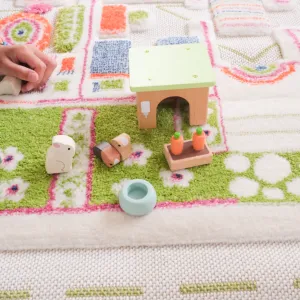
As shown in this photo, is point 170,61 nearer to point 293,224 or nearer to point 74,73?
point 74,73

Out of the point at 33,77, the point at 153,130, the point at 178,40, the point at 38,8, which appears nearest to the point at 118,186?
the point at 153,130

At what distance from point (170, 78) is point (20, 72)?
1.22ft

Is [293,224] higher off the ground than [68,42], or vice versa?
[68,42]

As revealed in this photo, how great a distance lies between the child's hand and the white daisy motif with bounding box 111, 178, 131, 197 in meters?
0.35

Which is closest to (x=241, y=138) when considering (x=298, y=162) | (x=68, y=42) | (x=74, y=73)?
(x=298, y=162)

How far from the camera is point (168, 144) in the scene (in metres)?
0.82

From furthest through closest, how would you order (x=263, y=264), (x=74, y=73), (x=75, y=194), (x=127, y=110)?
(x=74, y=73) → (x=127, y=110) → (x=75, y=194) → (x=263, y=264)

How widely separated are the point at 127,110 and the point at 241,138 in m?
0.27

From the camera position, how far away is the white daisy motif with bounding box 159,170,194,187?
79cm

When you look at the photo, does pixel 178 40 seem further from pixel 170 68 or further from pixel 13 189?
pixel 13 189

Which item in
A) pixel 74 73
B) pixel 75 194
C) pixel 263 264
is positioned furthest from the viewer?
pixel 74 73

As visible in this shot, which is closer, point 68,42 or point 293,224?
point 293,224

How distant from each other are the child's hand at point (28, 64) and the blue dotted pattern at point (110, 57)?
120mm

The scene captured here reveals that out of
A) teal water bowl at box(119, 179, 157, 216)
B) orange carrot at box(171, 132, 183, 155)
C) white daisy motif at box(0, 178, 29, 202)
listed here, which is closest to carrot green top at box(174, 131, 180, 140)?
orange carrot at box(171, 132, 183, 155)
